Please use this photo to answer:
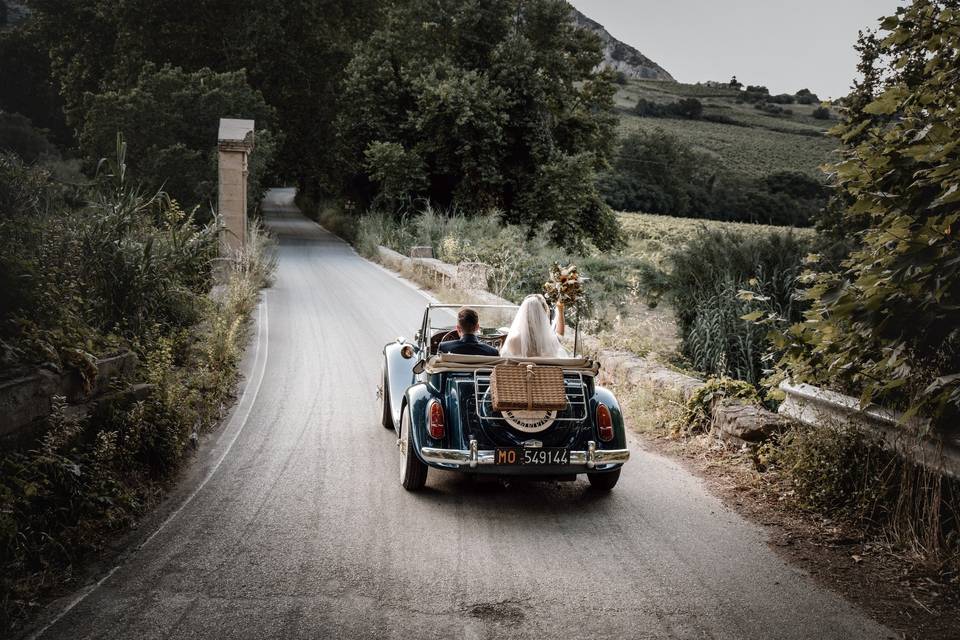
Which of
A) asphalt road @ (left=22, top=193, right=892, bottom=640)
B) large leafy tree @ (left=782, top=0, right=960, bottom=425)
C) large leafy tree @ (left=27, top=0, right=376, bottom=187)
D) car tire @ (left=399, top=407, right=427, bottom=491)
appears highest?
large leafy tree @ (left=27, top=0, right=376, bottom=187)

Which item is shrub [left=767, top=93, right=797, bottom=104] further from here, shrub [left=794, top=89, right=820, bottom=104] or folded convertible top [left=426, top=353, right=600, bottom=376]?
folded convertible top [left=426, top=353, right=600, bottom=376]

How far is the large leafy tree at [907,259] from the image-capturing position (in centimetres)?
431

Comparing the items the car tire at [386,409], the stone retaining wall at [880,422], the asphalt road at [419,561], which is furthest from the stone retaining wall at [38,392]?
the stone retaining wall at [880,422]

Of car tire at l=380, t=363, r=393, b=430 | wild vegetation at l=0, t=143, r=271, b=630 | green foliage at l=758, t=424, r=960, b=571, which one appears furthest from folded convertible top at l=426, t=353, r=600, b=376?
wild vegetation at l=0, t=143, r=271, b=630

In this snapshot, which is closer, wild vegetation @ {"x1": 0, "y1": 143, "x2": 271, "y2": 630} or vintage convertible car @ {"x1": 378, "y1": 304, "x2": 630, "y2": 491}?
wild vegetation @ {"x1": 0, "y1": 143, "x2": 271, "y2": 630}

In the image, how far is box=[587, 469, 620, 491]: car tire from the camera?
6.10 meters

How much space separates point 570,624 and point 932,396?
266 centimetres

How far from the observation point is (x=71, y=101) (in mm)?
36000

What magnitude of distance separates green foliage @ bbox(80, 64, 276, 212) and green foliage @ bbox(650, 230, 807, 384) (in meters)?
17.8

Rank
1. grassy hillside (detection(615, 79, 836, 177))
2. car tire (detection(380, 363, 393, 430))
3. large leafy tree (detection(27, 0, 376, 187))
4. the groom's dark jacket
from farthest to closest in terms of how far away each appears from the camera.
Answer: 1. grassy hillside (detection(615, 79, 836, 177))
2. large leafy tree (detection(27, 0, 376, 187))
3. car tire (detection(380, 363, 393, 430))
4. the groom's dark jacket

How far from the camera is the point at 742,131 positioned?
382ft

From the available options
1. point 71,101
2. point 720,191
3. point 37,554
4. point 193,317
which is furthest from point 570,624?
point 720,191

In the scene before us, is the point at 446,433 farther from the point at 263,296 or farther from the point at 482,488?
the point at 263,296

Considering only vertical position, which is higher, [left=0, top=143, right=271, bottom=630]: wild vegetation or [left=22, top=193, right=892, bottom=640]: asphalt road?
Result: [left=0, top=143, right=271, bottom=630]: wild vegetation
